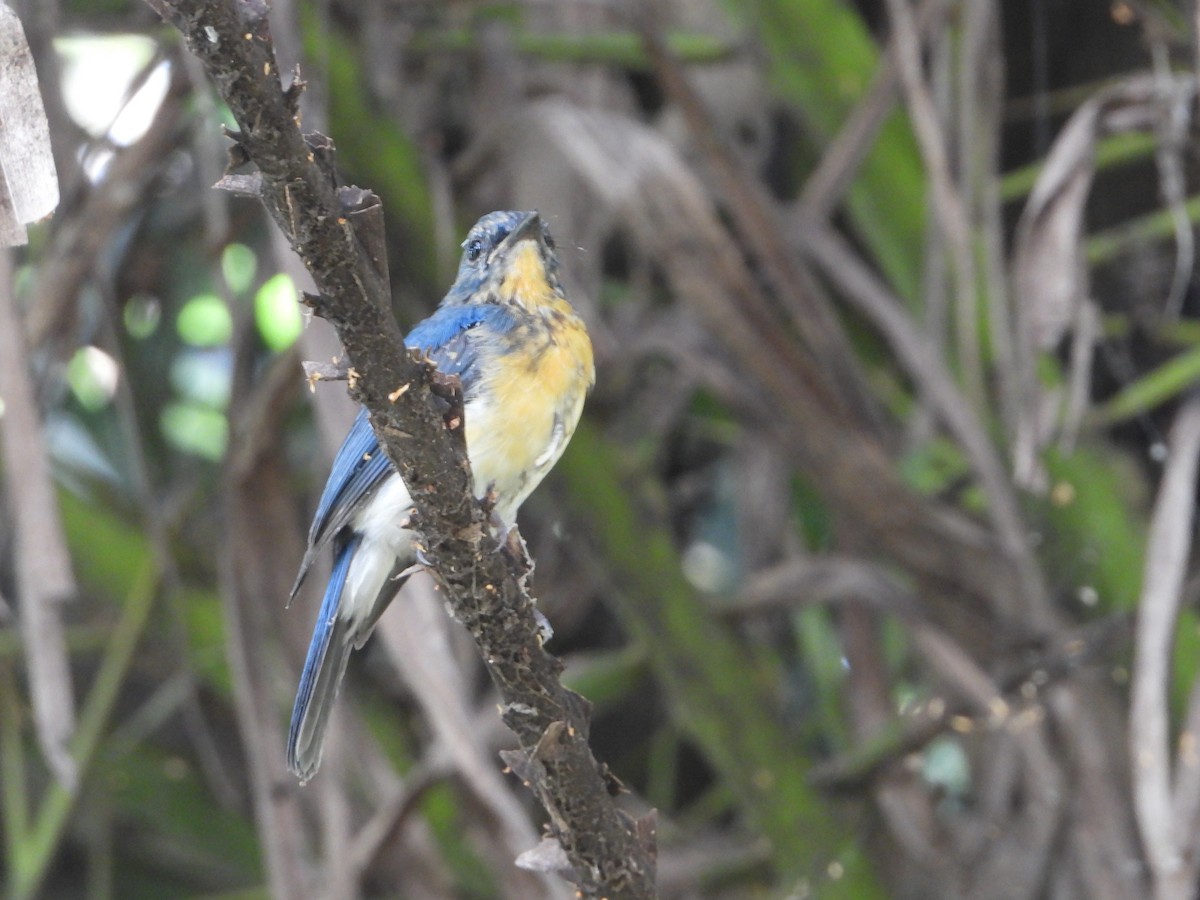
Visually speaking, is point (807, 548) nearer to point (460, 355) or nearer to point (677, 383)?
point (677, 383)

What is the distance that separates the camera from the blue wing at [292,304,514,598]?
2.66 m

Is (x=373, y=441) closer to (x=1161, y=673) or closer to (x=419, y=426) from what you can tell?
(x=419, y=426)

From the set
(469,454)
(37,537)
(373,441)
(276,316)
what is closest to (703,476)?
(276,316)

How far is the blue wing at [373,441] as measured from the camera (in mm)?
2664

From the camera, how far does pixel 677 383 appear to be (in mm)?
4004

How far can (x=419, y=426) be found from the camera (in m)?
1.52

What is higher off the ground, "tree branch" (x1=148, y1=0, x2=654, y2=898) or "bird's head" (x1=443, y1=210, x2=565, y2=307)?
"bird's head" (x1=443, y1=210, x2=565, y2=307)

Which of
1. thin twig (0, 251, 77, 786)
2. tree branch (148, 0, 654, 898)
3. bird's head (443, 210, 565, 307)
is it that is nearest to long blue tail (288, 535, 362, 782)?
thin twig (0, 251, 77, 786)

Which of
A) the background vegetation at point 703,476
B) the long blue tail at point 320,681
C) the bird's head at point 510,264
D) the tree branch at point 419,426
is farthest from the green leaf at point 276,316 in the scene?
the tree branch at point 419,426

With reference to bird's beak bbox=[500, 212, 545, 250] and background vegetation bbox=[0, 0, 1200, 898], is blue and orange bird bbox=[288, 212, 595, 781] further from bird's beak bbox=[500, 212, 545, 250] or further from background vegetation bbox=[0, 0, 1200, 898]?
background vegetation bbox=[0, 0, 1200, 898]

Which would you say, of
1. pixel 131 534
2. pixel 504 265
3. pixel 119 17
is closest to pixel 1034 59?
pixel 504 265

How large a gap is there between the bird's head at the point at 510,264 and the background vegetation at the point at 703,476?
175mm

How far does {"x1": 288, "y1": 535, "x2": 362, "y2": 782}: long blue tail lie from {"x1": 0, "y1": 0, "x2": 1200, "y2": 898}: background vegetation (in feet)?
0.42

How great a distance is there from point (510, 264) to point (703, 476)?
1.69m
